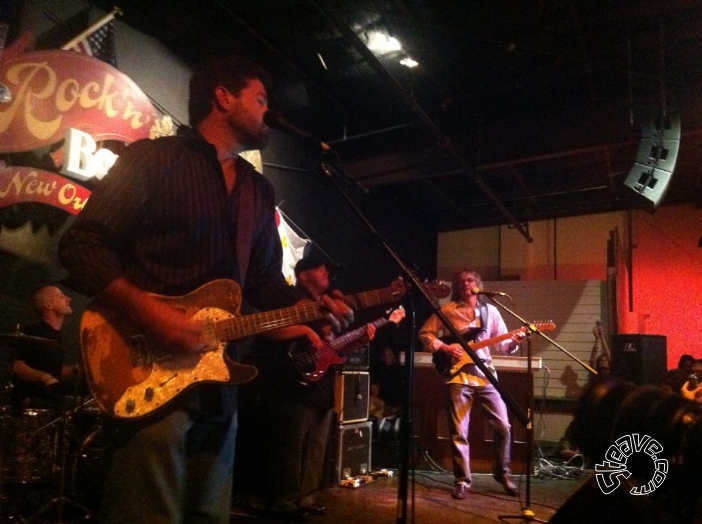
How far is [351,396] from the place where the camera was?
233 inches

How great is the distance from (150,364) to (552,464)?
7.24 meters

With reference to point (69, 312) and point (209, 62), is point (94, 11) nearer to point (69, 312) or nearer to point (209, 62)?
point (69, 312)

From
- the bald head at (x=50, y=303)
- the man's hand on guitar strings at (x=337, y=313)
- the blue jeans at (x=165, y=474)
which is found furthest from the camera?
the bald head at (x=50, y=303)

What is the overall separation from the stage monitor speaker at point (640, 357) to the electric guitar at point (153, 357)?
8.26m

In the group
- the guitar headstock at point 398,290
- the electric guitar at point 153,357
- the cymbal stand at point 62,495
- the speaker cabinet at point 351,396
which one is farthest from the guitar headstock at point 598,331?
the electric guitar at point 153,357

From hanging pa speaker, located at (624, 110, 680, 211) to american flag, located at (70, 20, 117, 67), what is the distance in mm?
5435

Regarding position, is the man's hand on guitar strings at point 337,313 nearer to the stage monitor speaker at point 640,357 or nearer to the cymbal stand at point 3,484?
the cymbal stand at point 3,484

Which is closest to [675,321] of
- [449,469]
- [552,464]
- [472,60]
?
[552,464]

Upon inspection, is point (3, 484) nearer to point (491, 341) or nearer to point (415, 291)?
point (415, 291)

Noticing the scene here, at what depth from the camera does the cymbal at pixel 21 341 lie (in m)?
3.39

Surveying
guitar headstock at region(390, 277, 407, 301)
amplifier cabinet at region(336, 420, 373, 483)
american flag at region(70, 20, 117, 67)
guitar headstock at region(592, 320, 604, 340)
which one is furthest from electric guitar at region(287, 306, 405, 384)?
guitar headstock at region(592, 320, 604, 340)

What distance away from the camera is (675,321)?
36.4 feet

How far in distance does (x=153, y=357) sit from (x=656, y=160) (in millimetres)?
6176

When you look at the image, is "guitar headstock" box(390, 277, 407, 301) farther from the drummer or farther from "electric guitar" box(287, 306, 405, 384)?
the drummer
